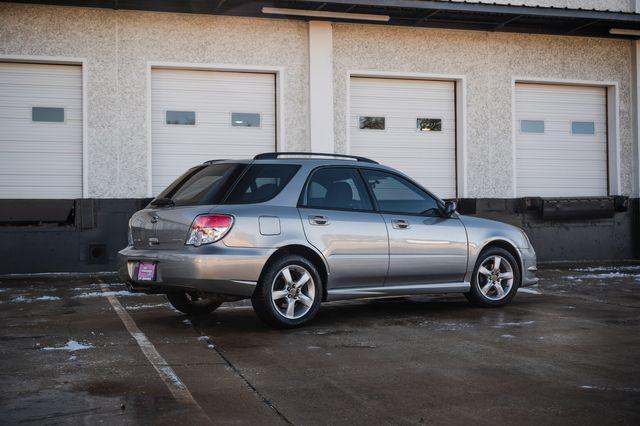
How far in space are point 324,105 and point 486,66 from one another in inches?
136

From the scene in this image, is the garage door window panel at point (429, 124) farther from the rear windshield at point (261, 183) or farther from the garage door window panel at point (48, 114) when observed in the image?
the rear windshield at point (261, 183)

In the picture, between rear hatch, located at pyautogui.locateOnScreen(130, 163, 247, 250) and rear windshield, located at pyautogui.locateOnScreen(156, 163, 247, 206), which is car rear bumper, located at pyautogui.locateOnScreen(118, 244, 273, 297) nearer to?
rear hatch, located at pyautogui.locateOnScreen(130, 163, 247, 250)

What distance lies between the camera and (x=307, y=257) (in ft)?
25.3

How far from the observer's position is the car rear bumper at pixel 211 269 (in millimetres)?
7098

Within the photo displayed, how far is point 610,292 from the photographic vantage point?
35.3 feet

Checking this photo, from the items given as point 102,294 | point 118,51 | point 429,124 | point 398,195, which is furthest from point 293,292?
point 429,124

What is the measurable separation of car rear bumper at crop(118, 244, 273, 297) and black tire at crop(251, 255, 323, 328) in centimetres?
11

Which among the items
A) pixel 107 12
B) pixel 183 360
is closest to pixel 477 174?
pixel 107 12

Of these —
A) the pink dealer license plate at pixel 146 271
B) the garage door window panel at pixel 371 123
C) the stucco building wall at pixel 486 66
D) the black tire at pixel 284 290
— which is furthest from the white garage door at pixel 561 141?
the pink dealer license plate at pixel 146 271

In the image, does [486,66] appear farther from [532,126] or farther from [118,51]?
[118,51]

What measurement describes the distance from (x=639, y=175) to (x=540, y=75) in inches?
115

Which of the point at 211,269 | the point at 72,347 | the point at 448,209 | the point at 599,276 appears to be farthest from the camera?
the point at 599,276

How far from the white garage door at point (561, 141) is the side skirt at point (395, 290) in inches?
316

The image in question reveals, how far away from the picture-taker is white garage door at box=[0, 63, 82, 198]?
13.6m
